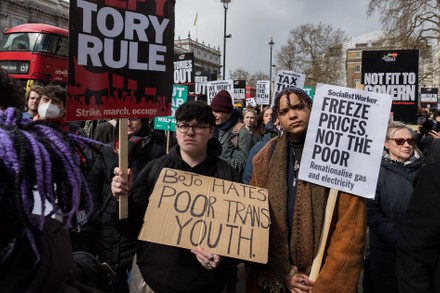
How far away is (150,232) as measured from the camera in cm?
202

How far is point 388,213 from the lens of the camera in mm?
3094

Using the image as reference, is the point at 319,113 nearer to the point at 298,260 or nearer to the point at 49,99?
the point at 298,260

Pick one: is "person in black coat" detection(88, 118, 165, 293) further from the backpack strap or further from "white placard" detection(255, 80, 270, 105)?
"white placard" detection(255, 80, 270, 105)

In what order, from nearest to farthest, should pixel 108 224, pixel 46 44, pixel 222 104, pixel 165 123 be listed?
pixel 108 224, pixel 222 104, pixel 165 123, pixel 46 44

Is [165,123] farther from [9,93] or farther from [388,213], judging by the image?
[9,93]

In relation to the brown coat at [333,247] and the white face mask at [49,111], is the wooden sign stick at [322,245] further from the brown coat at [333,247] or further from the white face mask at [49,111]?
the white face mask at [49,111]

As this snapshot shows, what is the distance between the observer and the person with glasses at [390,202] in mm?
3064

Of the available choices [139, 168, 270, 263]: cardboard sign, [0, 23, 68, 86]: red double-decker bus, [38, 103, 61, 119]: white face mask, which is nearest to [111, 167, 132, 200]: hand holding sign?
[139, 168, 270, 263]: cardboard sign

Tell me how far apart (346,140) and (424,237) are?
2.57 feet

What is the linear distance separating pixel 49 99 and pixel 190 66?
15.9 feet

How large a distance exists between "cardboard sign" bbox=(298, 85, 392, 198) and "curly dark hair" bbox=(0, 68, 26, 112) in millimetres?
1646

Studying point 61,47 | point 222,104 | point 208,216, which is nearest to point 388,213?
point 208,216

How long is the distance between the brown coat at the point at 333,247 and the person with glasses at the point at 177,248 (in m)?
0.18

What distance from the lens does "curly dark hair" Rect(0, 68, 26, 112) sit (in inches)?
78.4
